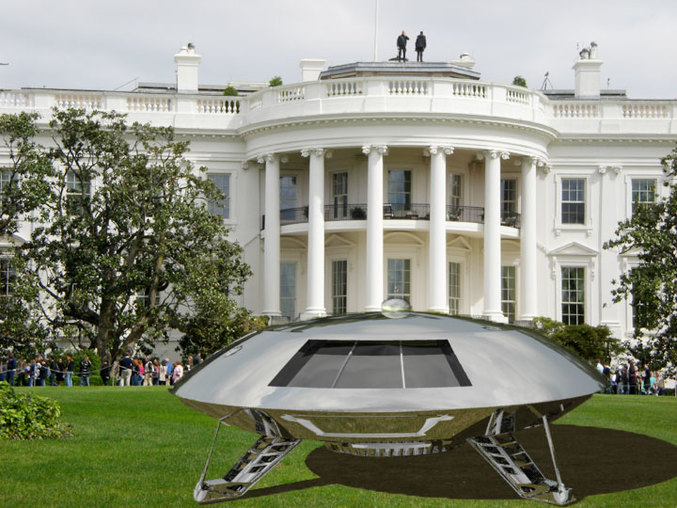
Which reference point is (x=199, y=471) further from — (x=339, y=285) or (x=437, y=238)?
(x=339, y=285)

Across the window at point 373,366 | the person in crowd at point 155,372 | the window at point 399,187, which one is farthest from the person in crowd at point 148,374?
the window at point 373,366

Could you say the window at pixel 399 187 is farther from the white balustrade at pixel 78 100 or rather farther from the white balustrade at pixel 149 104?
the white balustrade at pixel 78 100

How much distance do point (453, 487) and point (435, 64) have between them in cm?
3608

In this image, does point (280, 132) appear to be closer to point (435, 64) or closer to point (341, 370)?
point (435, 64)

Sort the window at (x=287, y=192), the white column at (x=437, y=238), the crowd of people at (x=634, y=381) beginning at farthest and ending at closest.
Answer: the window at (x=287, y=192) < the white column at (x=437, y=238) < the crowd of people at (x=634, y=381)

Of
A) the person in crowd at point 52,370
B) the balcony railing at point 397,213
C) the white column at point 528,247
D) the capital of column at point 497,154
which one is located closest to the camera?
the person in crowd at point 52,370

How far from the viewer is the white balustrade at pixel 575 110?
141 ft

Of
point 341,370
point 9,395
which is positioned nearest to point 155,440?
point 9,395

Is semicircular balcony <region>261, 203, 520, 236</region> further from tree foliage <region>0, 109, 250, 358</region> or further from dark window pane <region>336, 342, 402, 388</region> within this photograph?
dark window pane <region>336, 342, 402, 388</region>

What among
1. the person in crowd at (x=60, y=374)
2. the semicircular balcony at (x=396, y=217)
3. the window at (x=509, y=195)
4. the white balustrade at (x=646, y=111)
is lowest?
the person in crowd at (x=60, y=374)

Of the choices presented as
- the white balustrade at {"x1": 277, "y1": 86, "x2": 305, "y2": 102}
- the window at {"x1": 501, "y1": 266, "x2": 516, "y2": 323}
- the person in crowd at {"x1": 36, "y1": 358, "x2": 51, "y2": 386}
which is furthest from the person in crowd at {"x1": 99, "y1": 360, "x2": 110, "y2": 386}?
the window at {"x1": 501, "y1": 266, "x2": 516, "y2": 323}

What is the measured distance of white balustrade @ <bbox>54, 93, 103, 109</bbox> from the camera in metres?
42.5

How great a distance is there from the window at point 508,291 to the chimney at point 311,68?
40.3 ft

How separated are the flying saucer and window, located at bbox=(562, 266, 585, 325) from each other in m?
33.7
